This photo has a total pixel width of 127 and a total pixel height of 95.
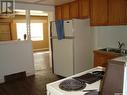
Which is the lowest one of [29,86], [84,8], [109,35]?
[29,86]

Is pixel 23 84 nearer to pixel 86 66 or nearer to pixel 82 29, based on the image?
pixel 86 66

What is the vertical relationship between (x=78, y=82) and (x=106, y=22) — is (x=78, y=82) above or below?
below

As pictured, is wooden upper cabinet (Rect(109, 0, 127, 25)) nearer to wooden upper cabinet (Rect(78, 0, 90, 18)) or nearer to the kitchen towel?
wooden upper cabinet (Rect(78, 0, 90, 18))

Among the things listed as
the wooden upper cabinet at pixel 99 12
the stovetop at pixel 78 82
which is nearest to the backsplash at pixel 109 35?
the wooden upper cabinet at pixel 99 12

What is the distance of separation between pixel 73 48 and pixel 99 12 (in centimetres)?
120

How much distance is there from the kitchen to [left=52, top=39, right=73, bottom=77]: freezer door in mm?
980

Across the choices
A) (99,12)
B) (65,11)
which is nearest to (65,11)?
(65,11)

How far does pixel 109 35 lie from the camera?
4074mm

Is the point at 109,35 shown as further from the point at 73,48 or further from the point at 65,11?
the point at 65,11

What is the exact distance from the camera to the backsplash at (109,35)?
376 centimetres

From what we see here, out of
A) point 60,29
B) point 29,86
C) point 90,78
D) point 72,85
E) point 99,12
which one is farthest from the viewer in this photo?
point 60,29

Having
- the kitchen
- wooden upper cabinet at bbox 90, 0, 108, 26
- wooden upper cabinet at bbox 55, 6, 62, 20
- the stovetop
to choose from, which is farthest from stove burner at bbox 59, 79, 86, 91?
wooden upper cabinet at bbox 55, 6, 62, 20

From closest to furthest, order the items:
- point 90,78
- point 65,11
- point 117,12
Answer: point 90,78
point 117,12
point 65,11

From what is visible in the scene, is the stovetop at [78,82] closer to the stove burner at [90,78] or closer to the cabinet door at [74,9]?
the stove burner at [90,78]
